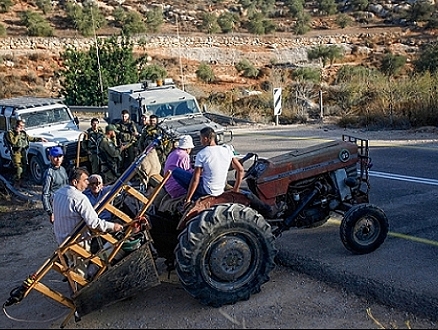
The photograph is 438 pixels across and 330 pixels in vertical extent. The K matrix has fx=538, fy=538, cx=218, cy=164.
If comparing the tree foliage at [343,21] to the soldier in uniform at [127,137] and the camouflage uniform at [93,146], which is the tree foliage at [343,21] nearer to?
the soldier in uniform at [127,137]

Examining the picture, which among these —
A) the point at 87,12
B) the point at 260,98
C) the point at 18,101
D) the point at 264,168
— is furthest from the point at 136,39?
the point at 264,168

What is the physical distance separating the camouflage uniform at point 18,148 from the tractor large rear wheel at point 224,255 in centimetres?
871

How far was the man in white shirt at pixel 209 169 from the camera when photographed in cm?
618

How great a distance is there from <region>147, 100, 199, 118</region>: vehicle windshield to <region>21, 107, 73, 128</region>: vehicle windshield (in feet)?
8.34

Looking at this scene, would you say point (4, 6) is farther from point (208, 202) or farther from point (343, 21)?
point (208, 202)

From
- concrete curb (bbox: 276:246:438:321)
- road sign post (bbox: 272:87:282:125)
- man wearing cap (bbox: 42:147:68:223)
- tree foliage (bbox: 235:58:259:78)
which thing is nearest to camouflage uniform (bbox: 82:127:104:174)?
man wearing cap (bbox: 42:147:68:223)

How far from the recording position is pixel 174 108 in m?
14.4

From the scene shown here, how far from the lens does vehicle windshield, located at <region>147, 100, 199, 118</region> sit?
1421 cm

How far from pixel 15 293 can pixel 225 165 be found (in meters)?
2.66

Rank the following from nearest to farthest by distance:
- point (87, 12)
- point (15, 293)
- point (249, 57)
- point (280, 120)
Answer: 1. point (15, 293)
2. point (280, 120)
3. point (249, 57)
4. point (87, 12)

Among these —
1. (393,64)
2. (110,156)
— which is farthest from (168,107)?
(393,64)

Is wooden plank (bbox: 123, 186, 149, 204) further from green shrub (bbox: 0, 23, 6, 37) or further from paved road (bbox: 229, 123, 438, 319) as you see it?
green shrub (bbox: 0, 23, 6, 37)

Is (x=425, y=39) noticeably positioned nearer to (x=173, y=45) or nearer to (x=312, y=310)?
(x=173, y=45)

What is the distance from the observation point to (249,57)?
48125mm
